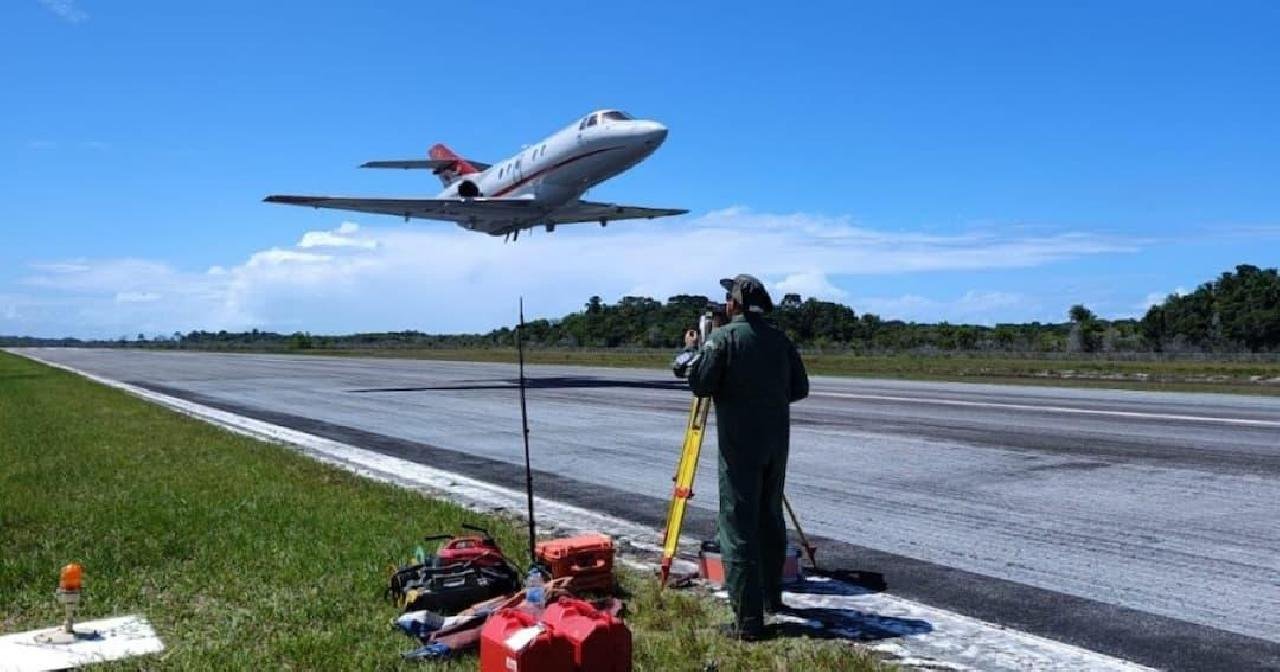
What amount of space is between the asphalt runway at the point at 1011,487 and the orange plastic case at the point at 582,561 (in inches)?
80.6

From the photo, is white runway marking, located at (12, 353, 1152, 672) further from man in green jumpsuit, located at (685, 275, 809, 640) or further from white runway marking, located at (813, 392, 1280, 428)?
white runway marking, located at (813, 392, 1280, 428)

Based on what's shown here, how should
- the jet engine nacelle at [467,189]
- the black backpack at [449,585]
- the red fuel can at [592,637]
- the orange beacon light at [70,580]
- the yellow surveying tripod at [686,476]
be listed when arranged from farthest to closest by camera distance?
the jet engine nacelle at [467,189]
the yellow surveying tripod at [686,476]
the black backpack at [449,585]
the orange beacon light at [70,580]
the red fuel can at [592,637]

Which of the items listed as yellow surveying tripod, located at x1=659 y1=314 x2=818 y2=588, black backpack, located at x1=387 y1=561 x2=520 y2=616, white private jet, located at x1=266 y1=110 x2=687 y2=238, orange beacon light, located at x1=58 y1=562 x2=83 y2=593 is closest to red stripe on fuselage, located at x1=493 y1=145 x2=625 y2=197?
→ white private jet, located at x1=266 y1=110 x2=687 y2=238

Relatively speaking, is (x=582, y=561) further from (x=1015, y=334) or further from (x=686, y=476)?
(x=1015, y=334)

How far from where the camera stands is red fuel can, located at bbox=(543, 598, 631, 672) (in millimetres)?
4641

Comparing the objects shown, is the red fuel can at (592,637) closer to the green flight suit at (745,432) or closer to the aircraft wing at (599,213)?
the green flight suit at (745,432)

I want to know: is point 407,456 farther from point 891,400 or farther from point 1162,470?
point 891,400

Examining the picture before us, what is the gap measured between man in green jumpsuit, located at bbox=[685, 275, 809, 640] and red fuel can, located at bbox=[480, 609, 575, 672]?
1.41 m

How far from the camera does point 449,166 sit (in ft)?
164

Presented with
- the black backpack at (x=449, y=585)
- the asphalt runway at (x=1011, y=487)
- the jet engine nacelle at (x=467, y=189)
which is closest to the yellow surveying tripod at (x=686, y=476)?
the black backpack at (x=449, y=585)

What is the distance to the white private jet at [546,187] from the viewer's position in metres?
31.1

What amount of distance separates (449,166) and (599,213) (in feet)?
41.2

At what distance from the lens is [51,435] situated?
1742 cm

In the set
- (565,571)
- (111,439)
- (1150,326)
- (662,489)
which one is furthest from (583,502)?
(1150,326)
